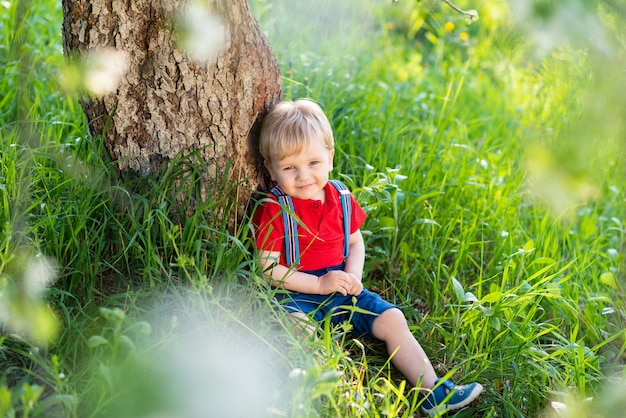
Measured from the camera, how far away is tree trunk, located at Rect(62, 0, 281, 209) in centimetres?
197

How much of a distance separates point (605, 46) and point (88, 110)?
176 centimetres

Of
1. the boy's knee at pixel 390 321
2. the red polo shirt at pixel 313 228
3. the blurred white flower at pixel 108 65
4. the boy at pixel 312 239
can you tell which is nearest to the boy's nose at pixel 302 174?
the boy at pixel 312 239

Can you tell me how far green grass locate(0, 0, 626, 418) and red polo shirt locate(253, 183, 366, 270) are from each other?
0.10 m

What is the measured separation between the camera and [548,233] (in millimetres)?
2836

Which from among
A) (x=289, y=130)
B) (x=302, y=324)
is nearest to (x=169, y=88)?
(x=289, y=130)

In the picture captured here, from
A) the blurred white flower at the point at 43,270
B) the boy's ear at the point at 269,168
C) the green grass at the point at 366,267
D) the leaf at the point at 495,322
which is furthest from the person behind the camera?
the boy's ear at the point at 269,168

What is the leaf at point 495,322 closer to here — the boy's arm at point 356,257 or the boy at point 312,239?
the boy at point 312,239

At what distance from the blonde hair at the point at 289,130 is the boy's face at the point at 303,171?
0.06 ft

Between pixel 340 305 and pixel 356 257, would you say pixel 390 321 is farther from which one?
pixel 356 257

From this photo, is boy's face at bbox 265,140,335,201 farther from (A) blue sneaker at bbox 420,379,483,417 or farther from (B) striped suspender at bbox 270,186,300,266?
(A) blue sneaker at bbox 420,379,483,417

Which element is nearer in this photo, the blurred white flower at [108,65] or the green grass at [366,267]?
the green grass at [366,267]

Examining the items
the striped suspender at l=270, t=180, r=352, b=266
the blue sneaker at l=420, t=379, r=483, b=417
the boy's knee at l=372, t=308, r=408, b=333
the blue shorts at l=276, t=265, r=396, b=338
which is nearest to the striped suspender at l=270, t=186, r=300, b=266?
the striped suspender at l=270, t=180, r=352, b=266

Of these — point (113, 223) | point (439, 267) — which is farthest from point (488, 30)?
point (113, 223)

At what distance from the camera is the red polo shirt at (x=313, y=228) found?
6.95ft
